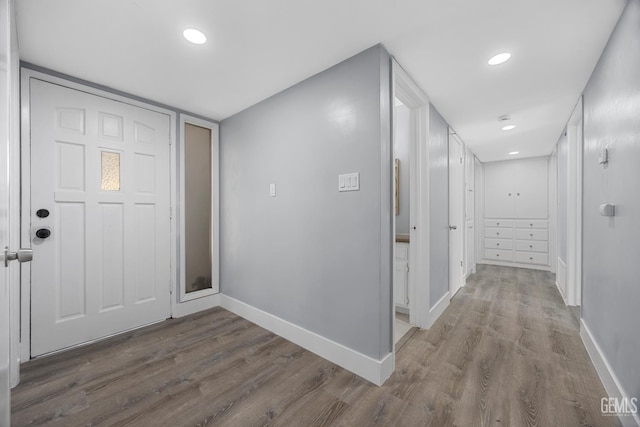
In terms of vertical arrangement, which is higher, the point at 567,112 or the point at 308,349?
the point at 567,112

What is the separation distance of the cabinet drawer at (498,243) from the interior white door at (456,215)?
2.11m

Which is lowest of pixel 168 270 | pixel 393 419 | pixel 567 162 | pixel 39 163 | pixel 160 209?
pixel 393 419

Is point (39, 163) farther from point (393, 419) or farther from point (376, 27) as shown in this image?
point (393, 419)

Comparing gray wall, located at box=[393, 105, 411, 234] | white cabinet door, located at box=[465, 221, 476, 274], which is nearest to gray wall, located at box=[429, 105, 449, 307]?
gray wall, located at box=[393, 105, 411, 234]

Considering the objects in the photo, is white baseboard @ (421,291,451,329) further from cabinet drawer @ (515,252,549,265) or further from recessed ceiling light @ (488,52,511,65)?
cabinet drawer @ (515,252,549,265)

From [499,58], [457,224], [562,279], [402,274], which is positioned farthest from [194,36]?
[562,279]

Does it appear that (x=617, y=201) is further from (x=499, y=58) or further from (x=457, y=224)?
(x=457, y=224)

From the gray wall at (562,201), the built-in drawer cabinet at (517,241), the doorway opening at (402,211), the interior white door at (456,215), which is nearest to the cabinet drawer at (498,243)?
the built-in drawer cabinet at (517,241)

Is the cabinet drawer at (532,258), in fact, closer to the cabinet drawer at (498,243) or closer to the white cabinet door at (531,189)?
the cabinet drawer at (498,243)

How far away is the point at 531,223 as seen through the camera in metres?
4.97

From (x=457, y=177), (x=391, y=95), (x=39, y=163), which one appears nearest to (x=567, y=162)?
(x=457, y=177)

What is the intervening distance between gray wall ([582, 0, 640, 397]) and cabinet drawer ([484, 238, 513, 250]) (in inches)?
140

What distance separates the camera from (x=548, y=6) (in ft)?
4.60

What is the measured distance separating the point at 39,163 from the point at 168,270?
1.31 m
